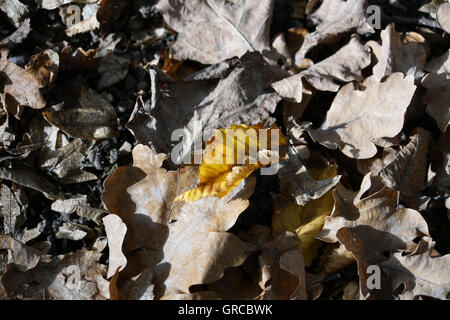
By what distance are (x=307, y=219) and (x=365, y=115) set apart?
45 centimetres

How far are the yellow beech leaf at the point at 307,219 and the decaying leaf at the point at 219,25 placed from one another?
63 centimetres

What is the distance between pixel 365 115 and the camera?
1.87 metres

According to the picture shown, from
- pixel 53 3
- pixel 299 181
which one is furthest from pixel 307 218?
pixel 53 3

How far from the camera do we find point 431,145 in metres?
1.95

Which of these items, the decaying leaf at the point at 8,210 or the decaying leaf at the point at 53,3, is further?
the decaying leaf at the point at 53,3

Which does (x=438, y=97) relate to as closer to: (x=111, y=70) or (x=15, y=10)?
(x=111, y=70)

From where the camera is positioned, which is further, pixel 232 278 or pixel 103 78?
pixel 103 78

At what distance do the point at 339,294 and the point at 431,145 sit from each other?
692 millimetres

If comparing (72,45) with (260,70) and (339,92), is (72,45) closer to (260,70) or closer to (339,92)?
(260,70)

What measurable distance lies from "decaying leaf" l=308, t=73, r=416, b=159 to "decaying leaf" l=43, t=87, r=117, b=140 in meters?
0.80

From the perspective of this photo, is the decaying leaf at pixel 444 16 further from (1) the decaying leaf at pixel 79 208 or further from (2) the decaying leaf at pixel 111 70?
(1) the decaying leaf at pixel 79 208

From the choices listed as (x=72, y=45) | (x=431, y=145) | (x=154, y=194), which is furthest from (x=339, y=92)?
(x=72, y=45)

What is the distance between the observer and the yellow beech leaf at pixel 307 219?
1.83 meters

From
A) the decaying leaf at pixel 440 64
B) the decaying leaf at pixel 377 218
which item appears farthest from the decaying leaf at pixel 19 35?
the decaying leaf at pixel 440 64
